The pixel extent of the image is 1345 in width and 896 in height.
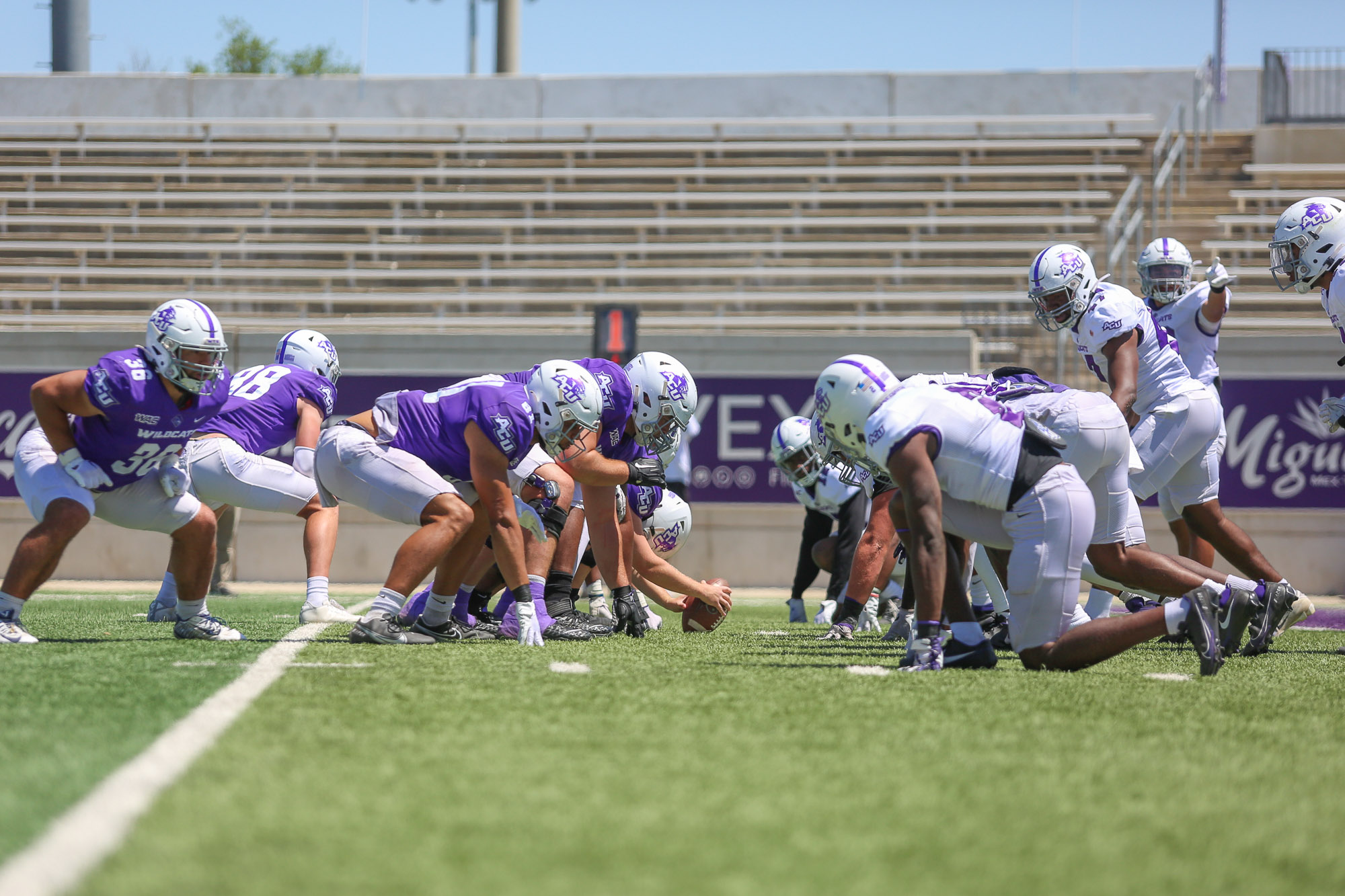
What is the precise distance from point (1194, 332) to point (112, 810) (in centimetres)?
715

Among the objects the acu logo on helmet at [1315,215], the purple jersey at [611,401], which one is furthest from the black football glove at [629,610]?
the acu logo on helmet at [1315,215]

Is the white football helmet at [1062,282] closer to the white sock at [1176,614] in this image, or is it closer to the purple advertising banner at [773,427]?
the white sock at [1176,614]

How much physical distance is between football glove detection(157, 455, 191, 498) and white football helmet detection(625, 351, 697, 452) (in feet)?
7.88

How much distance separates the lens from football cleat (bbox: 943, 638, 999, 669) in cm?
541

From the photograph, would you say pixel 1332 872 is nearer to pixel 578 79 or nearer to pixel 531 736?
pixel 531 736

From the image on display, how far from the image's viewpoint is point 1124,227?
17094 mm

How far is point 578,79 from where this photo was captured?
2264cm

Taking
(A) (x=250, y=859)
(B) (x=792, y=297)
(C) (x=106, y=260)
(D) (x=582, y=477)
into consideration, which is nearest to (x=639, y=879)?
(A) (x=250, y=859)

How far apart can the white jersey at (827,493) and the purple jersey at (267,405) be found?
3.36m

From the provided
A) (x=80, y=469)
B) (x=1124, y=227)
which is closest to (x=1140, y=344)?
(x=80, y=469)

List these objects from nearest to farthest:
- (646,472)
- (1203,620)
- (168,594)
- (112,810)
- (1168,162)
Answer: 1. (112,810)
2. (1203,620)
3. (646,472)
4. (168,594)
5. (1168,162)

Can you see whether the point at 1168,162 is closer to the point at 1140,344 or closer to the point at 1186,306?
the point at 1186,306

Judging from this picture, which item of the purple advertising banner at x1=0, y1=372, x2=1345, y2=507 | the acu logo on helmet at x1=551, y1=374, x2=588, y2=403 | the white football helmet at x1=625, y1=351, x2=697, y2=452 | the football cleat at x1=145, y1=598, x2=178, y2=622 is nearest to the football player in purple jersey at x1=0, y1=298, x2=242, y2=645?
the football cleat at x1=145, y1=598, x2=178, y2=622

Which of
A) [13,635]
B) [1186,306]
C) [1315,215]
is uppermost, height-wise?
[1315,215]
